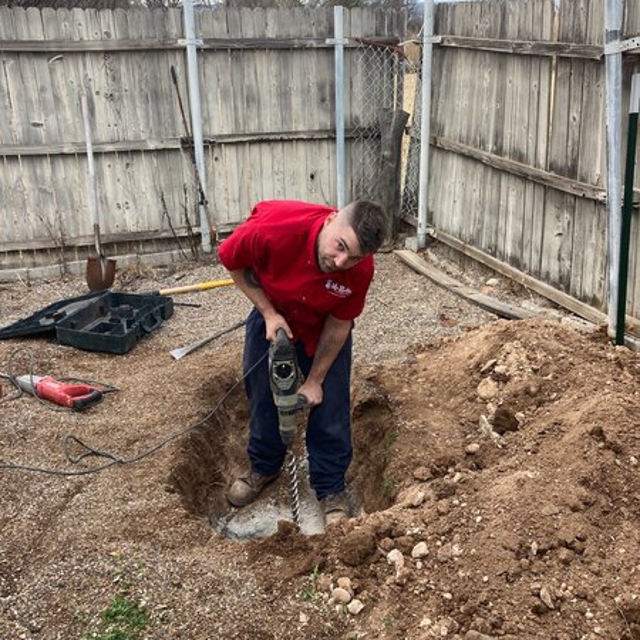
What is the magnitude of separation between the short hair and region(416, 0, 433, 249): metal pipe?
211 inches

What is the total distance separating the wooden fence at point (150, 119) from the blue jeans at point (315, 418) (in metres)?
4.82

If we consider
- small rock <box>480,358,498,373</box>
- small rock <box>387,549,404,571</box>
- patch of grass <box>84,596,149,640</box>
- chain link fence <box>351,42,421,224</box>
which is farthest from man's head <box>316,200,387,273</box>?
chain link fence <box>351,42,421,224</box>

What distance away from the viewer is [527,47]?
645 centimetres

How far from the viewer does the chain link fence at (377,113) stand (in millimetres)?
8797

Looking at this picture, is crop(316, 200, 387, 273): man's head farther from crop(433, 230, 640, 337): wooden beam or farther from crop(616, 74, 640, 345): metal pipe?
crop(433, 230, 640, 337): wooden beam

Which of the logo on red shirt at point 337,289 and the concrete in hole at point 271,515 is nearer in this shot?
the logo on red shirt at point 337,289

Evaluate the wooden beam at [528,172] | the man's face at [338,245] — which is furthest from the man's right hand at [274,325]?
the wooden beam at [528,172]

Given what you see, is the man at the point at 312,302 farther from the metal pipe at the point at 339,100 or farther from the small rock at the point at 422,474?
the metal pipe at the point at 339,100

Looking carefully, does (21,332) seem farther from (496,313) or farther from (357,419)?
(496,313)

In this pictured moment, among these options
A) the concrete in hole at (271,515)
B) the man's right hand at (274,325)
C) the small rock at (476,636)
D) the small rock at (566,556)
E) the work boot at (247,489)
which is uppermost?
the man's right hand at (274,325)

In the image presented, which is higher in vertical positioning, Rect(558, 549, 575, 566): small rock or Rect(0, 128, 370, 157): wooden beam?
Rect(0, 128, 370, 157): wooden beam

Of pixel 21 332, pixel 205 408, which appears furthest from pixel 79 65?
pixel 205 408

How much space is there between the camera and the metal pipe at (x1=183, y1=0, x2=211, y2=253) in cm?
809

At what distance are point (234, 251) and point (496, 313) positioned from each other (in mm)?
3592
